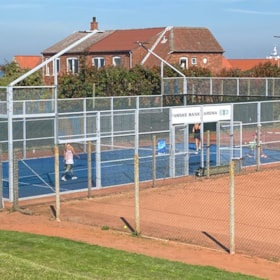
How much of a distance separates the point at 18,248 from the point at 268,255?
16.0 feet

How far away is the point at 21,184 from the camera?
24047mm

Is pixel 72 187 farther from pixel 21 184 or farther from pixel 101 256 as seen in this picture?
pixel 101 256

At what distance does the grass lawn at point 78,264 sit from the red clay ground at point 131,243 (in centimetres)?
88

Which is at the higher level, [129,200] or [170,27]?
[170,27]

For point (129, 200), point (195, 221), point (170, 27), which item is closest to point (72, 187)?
point (129, 200)

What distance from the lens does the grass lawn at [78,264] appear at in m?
9.59

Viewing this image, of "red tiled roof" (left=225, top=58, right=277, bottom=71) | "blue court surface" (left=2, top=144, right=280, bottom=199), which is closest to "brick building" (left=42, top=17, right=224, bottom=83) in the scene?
"red tiled roof" (left=225, top=58, right=277, bottom=71)

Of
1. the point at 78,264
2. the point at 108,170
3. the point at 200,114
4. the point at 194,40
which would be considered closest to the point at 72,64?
the point at 194,40

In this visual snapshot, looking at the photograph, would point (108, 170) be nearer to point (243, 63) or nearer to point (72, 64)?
point (72, 64)

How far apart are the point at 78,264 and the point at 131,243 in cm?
374

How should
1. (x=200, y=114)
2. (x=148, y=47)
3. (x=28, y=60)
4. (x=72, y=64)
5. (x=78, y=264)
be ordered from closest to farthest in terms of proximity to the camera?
(x=78, y=264)
(x=200, y=114)
(x=148, y=47)
(x=72, y=64)
(x=28, y=60)

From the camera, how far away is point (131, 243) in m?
14.8

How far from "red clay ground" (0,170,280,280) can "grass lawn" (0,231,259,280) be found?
878 mm

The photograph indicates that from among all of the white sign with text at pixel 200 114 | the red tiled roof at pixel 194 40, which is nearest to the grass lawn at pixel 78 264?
the white sign with text at pixel 200 114
